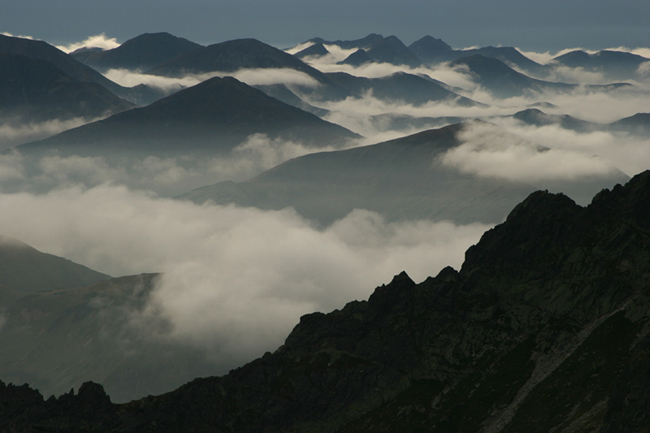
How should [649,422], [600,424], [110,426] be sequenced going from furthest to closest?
[110,426], [600,424], [649,422]

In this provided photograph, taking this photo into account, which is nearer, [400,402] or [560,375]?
[560,375]

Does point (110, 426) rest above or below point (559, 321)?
above

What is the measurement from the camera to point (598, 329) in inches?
7451

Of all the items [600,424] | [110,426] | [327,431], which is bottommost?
[600,424]

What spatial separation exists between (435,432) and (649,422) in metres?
63.3

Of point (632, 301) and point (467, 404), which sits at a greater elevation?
point (632, 301)

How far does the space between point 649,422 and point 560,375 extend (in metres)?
46.4

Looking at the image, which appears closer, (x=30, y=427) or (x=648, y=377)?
(x=648, y=377)

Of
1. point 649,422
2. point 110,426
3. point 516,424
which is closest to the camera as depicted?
point 649,422

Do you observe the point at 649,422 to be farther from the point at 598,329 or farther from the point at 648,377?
the point at 598,329

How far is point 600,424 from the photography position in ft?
492

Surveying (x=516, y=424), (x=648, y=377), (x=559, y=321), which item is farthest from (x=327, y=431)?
(x=648, y=377)

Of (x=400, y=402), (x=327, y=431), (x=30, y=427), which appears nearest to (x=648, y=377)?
(x=400, y=402)

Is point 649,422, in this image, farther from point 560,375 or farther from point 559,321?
point 559,321
